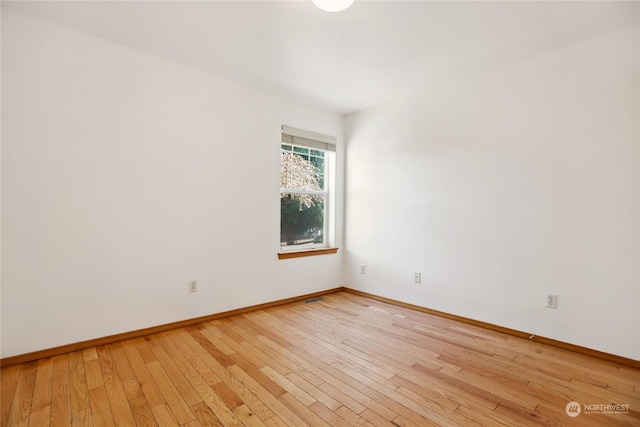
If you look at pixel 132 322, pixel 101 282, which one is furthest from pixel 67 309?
pixel 132 322

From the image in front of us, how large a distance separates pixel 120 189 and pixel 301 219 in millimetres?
1992

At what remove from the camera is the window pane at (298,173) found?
12.1 ft

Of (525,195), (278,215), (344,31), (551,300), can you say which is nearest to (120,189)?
(278,215)

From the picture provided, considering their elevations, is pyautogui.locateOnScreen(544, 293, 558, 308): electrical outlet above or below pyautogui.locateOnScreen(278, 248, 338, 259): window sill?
below

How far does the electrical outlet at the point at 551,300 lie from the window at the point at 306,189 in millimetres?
2384

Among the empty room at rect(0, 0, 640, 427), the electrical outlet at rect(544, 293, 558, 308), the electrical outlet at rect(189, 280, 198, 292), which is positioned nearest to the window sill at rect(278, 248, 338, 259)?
the empty room at rect(0, 0, 640, 427)

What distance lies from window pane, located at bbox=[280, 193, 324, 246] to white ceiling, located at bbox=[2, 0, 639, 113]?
1.46 metres

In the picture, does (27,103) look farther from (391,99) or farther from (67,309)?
(391,99)

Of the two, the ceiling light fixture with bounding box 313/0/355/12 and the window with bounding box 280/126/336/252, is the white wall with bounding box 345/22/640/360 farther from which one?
the ceiling light fixture with bounding box 313/0/355/12

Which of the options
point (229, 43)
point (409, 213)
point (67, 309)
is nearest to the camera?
point (67, 309)

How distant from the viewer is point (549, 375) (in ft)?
6.70

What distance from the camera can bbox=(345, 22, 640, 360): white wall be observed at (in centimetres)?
225

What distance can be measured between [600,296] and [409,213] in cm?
173

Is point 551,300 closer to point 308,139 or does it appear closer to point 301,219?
point 301,219
